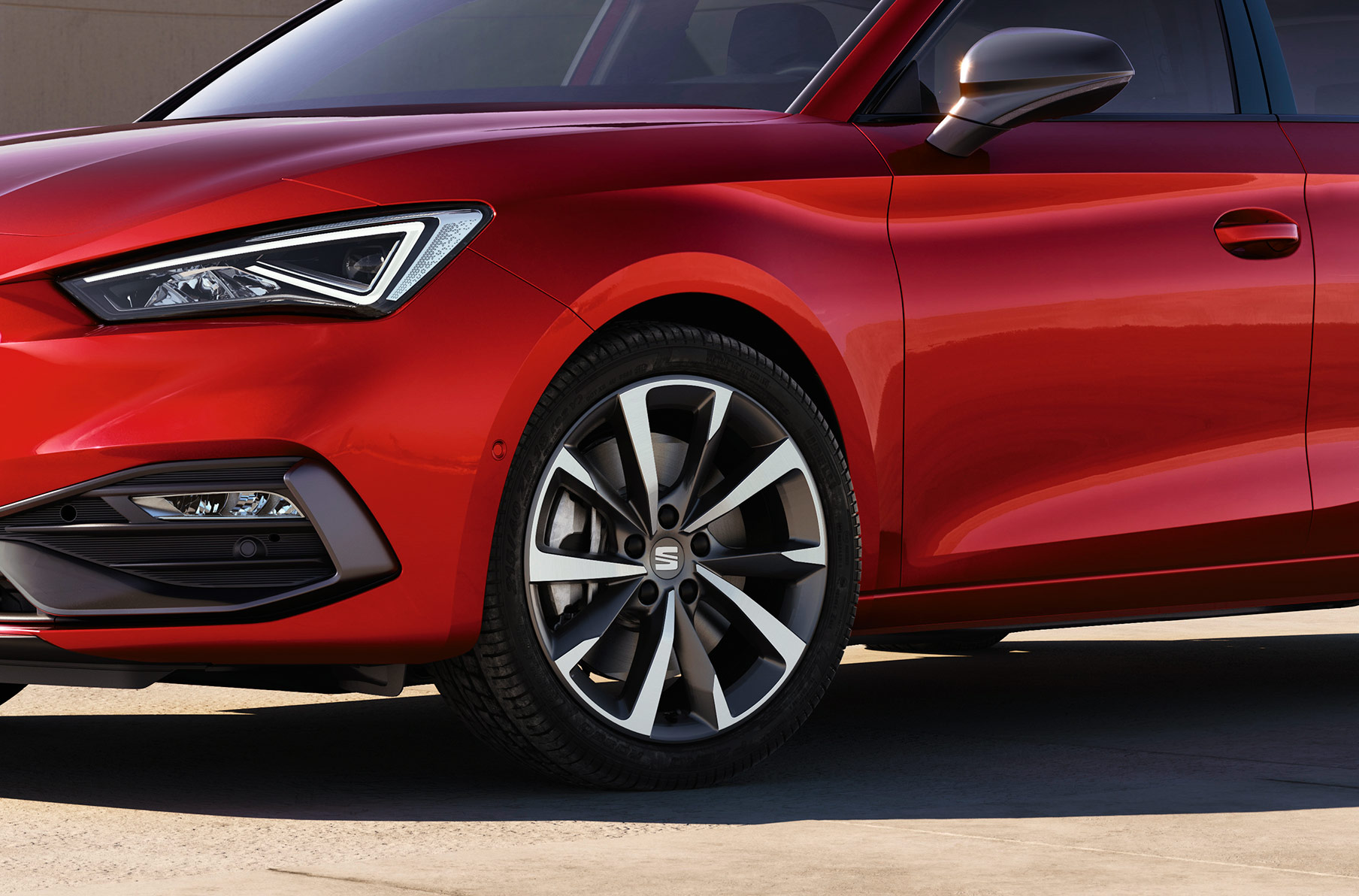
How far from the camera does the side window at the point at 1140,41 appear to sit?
14.7 ft

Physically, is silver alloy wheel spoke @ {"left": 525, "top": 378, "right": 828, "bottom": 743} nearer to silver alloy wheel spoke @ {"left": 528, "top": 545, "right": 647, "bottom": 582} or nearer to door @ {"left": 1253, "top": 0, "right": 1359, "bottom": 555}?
silver alloy wheel spoke @ {"left": 528, "top": 545, "right": 647, "bottom": 582}

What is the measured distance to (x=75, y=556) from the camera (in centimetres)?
346

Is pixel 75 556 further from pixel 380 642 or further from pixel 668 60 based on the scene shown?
pixel 668 60

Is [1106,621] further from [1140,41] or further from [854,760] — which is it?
[1140,41]

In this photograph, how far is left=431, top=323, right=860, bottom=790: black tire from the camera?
362cm

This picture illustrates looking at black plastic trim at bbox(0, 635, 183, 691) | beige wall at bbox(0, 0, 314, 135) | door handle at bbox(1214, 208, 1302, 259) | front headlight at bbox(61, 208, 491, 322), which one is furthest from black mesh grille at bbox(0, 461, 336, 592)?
beige wall at bbox(0, 0, 314, 135)

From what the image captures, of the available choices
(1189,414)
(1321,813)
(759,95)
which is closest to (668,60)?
(759,95)

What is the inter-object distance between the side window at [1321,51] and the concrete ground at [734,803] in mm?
1491

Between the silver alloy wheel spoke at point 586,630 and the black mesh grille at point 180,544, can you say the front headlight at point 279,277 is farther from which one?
the silver alloy wheel spoke at point 586,630

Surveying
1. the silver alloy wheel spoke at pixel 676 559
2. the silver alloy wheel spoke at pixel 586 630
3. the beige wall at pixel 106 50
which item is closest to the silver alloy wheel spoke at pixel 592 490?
the silver alloy wheel spoke at pixel 676 559

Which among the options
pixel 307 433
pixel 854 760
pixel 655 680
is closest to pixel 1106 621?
pixel 854 760

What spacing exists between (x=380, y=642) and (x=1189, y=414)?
186 cm

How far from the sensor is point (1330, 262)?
4.63m

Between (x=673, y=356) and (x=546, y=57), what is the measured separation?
45.0 inches
